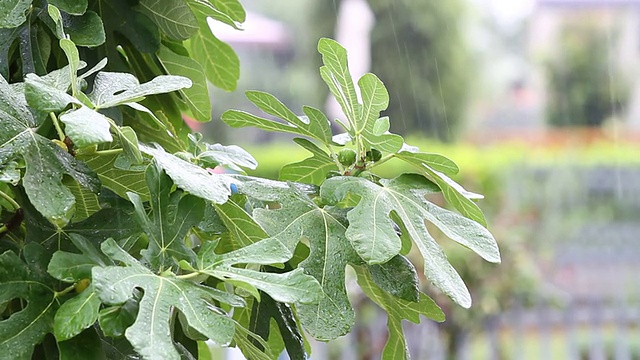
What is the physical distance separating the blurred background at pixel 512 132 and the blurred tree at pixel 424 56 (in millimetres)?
Result: 21

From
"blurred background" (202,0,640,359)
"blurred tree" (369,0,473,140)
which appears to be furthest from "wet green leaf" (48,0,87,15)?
"blurred tree" (369,0,473,140)

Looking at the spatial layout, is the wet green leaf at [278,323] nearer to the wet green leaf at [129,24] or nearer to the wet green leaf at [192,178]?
the wet green leaf at [192,178]

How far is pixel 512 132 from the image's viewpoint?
43.5 ft

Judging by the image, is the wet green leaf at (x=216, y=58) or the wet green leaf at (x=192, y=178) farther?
the wet green leaf at (x=216, y=58)

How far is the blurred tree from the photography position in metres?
11.8

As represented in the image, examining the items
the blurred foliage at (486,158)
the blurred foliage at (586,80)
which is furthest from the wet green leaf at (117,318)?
the blurred foliage at (586,80)

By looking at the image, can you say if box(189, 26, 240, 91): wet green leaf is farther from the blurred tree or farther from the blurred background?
the blurred tree

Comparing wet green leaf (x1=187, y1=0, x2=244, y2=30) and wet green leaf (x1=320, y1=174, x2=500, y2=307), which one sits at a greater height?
wet green leaf (x1=187, y1=0, x2=244, y2=30)

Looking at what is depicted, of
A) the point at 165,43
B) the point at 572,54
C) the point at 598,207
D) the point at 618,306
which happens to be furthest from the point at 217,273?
the point at 572,54

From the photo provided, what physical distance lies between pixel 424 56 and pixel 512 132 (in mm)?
2290

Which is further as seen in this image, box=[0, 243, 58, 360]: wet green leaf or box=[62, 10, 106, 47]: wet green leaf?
box=[62, 10, 106, 47]: wet green leaf

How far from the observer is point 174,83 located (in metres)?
0.54

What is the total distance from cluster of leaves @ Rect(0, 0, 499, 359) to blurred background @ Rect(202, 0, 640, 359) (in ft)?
11.1

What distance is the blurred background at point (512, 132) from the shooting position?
14.4ft
